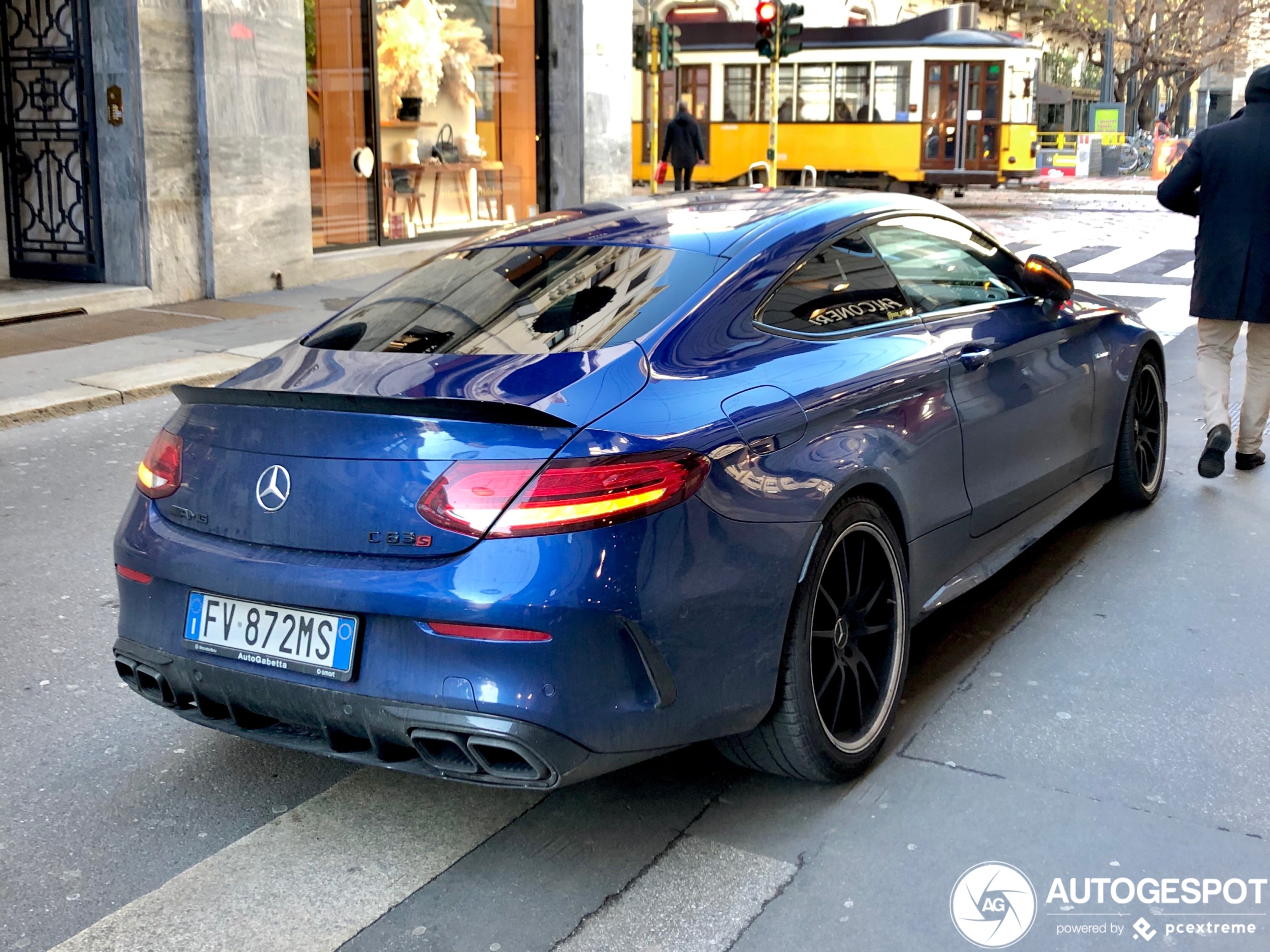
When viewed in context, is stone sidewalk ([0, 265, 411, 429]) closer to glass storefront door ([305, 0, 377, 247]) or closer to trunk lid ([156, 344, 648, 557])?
glass storefront door ([305, 0, 377, 247])

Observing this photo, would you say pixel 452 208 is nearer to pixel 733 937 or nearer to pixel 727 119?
pixel 727 119

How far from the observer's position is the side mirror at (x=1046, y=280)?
494cm

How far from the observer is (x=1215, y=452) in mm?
6559

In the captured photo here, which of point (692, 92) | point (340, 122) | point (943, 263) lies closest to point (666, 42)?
point (692, 92)

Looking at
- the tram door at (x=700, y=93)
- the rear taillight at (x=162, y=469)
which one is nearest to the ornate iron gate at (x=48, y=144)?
the rear taillight at (x=162, y=469)

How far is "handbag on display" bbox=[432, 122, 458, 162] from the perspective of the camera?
17.7 meters

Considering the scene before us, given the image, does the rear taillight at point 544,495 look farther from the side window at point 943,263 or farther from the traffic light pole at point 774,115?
the traffic light pole at point 774,115

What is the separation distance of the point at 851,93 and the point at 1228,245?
898 inches

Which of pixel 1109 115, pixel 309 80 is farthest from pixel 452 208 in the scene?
pixel 1109 115

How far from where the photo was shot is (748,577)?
309 centimetres

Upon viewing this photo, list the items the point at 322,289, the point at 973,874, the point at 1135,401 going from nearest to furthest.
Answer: the point at 973,874
the point at 1135,401
the point at 322,289

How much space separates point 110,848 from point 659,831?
50.4 inches

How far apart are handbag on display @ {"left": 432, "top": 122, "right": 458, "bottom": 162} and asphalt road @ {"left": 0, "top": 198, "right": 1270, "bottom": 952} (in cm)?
1380
